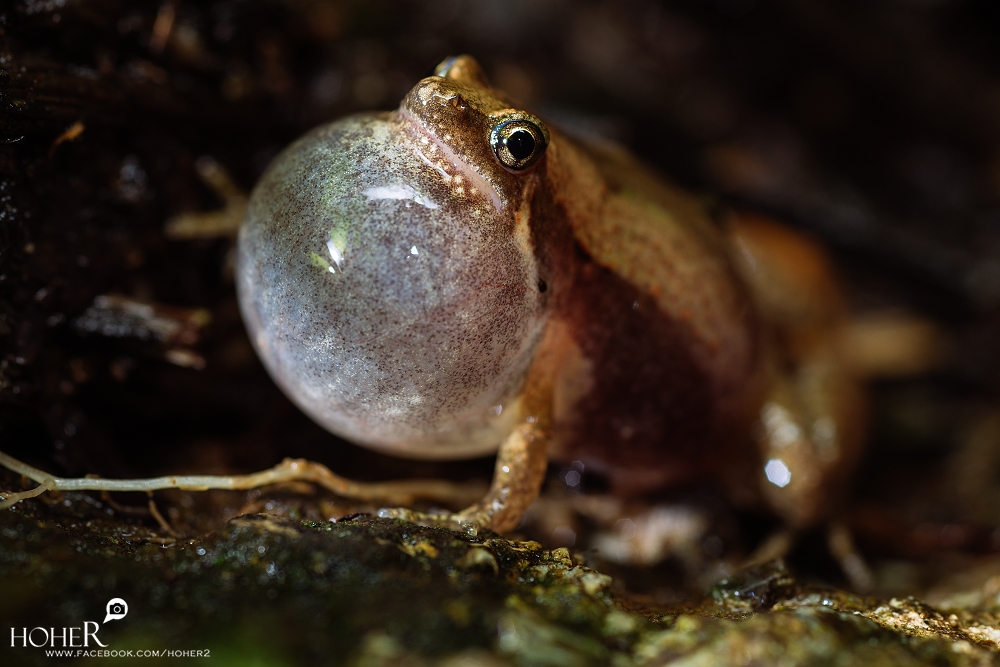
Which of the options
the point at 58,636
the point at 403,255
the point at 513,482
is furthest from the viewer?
the point at 513,482

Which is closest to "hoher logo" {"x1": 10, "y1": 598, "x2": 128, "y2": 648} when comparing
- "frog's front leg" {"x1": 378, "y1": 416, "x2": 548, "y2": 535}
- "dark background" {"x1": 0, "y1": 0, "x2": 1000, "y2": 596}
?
"dark background" {"x1": 0, "y1": 0, "x2": 1000, "y2": 596}

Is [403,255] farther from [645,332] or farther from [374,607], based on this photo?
[645,332]

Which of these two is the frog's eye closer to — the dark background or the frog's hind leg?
the dark background

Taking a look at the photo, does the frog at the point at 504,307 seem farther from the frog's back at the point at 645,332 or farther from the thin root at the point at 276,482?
the thin root at the point at 276,482

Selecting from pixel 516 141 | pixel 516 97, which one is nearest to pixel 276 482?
pixel 516 141

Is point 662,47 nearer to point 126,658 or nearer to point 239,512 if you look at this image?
point 239,512

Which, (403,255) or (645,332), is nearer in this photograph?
→ (403,255)
